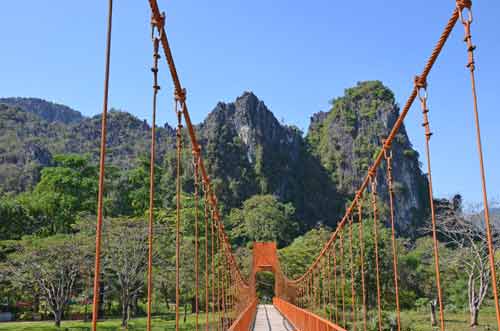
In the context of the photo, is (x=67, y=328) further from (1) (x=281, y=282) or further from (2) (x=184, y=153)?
(2) (x=184, y=153)

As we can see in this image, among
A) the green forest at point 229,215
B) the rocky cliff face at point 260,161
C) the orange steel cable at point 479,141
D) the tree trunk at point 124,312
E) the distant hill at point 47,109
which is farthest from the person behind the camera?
the distant hill at point 47,109

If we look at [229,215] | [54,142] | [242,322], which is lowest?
[242,322]

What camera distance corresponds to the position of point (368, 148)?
65938 millimetres

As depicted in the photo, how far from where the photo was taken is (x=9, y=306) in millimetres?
23312

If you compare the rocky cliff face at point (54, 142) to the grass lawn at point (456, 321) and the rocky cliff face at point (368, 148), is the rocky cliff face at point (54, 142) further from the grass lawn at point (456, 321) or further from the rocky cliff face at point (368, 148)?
the grass lawn at point (456, 321)

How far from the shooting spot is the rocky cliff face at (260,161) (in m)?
58.9

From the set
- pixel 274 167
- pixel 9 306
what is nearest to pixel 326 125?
pixel 274 167

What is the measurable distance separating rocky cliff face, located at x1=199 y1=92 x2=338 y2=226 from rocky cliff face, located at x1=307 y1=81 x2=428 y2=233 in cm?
240

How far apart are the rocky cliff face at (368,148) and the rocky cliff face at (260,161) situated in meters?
2.40

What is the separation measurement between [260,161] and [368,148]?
1433cm

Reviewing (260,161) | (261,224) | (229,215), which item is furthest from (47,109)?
(261,224)

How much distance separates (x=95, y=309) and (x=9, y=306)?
977 inches

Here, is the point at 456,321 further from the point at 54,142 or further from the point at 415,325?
the point at 54,142

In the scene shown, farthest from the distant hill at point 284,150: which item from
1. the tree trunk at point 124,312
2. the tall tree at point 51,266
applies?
the tree trunk at point 124,312
